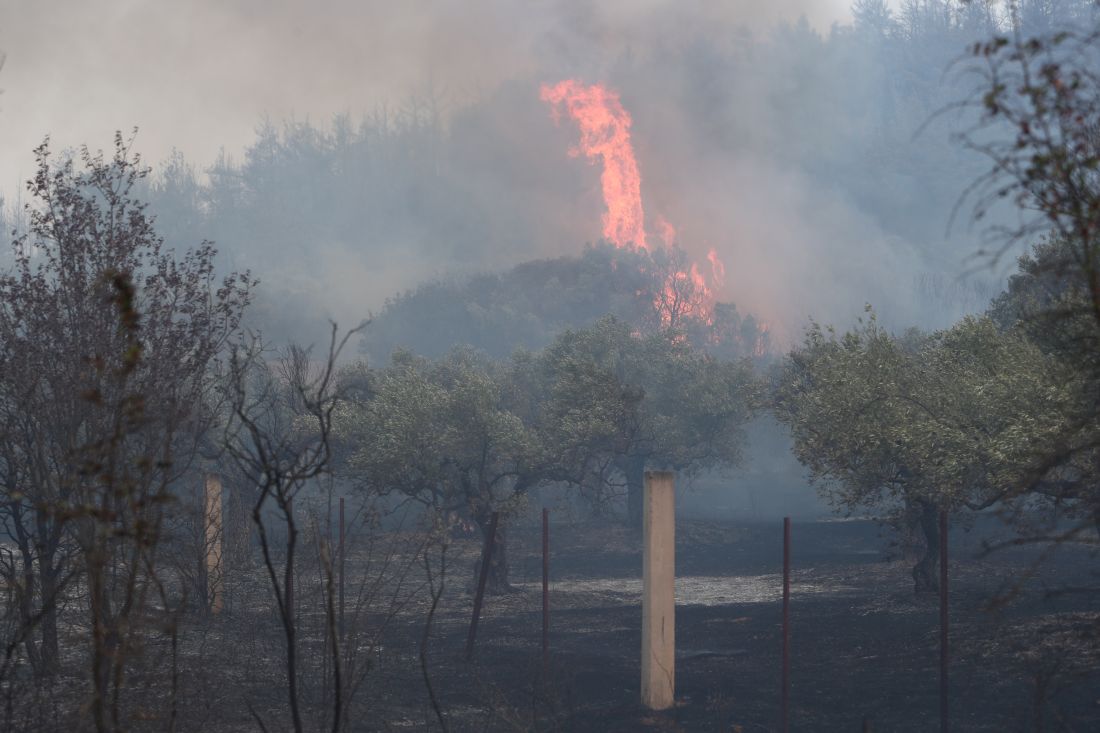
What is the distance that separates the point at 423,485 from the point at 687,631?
36.3ft

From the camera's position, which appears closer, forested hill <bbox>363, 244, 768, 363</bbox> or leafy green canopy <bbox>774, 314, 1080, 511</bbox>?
leafy green canopy <bbox>774, 314, 1080, 511</bbox>

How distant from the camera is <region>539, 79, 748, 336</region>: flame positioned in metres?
152

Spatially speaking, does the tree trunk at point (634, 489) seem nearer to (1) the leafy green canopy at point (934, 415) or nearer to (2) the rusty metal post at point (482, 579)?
(1) the leafy green canopy at point (934, 415)

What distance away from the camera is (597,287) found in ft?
392

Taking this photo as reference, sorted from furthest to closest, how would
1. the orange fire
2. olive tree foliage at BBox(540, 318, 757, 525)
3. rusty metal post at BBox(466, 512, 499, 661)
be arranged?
1. the orange fire
2. olive tree foliage at BBox(540, 318, 757, 525)
3. rusty metal post at BBox(466, 512, 499, 661)

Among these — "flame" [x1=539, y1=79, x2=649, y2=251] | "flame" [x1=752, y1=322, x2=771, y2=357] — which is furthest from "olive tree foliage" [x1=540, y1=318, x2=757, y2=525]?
"flame" [x1=539, y1=79, x2=649, y2=251]

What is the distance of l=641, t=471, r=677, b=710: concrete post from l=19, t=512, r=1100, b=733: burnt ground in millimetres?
948

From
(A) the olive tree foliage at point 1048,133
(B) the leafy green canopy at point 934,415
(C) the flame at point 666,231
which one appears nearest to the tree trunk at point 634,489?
(B) the leafy green canopy at point 934,415

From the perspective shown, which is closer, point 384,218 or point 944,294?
point 944,294

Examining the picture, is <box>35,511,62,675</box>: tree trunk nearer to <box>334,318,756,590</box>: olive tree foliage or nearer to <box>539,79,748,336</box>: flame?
<box>334,318,756,590</box>: olive tree foliage

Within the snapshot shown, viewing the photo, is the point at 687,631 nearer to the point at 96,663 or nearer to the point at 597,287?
the point at 96,663

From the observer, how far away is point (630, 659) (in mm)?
22078

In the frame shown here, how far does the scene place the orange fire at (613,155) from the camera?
152m

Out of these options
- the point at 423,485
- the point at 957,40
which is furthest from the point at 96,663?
the point at 957,40
